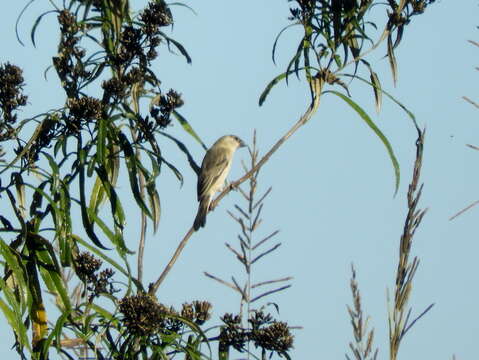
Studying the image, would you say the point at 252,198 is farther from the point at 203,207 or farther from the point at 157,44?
the point at 203,207

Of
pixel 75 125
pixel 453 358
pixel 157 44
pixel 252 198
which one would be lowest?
pixel 453 358

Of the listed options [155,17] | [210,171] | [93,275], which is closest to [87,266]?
[93,275]

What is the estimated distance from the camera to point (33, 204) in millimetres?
3910

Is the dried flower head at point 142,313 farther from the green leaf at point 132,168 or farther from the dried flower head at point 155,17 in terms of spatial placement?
the dried flower head at point 155,17

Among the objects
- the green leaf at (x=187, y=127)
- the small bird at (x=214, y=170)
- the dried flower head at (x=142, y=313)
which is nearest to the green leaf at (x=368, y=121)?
the green leaf at (x=187, y=127)

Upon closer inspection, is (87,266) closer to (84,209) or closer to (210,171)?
(84,209)

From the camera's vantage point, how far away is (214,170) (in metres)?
9.12

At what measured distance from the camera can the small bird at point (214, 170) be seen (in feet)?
27.5

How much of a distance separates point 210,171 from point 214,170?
0.18ft

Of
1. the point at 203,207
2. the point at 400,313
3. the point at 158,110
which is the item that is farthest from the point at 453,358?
the point at 203,207

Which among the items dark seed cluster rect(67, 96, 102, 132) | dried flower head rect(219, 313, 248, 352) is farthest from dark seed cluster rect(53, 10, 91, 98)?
dried flower head rect(219, 313, 248, 352)

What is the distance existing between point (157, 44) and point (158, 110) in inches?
14.2

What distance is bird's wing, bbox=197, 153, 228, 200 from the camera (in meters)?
8.59

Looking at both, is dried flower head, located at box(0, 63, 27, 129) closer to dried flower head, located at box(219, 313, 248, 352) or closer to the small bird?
dried flower head, located at box(219, 313, 248, 352)
